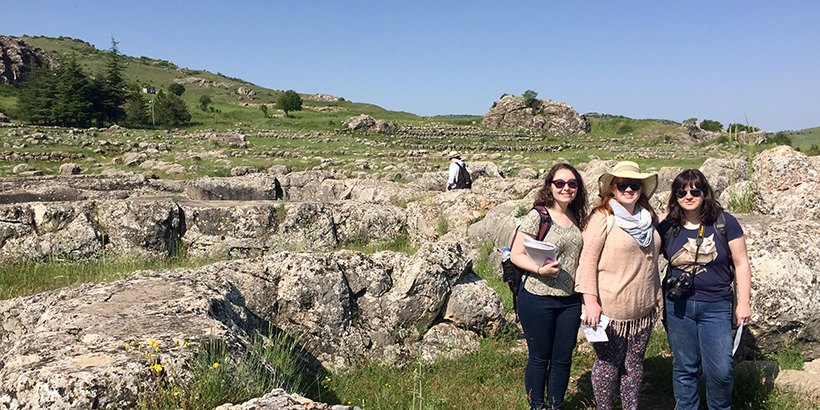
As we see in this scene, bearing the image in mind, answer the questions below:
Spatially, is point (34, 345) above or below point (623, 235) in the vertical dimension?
below

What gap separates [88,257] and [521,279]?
7191 mm

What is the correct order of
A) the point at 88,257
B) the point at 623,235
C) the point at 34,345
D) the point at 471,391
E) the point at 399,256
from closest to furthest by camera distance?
the point at 34,345
the point at 623,235
the point at 471,391
the point at 399,256
the point at 88,257

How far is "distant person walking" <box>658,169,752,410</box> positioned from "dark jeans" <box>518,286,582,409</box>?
782 millimetres

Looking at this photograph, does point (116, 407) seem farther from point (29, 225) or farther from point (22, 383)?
point (29, 225)

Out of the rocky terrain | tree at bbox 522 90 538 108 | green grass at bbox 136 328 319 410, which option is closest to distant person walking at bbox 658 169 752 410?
the rocky terrain

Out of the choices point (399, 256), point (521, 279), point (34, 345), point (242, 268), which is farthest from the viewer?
point (399, 256)

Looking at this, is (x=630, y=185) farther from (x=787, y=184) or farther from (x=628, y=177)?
(x=787, y=184)

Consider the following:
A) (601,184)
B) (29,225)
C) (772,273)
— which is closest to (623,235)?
(601,184)

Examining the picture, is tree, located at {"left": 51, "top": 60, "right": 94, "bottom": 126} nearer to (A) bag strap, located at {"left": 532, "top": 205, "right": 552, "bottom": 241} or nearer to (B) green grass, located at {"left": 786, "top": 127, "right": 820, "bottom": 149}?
(A) bag strap, located at {"left": 532, "top": 205, "right": 552, "bottom": 241}

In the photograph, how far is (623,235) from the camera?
387 cm

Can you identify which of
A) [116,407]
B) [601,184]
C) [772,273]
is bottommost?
[116,407]

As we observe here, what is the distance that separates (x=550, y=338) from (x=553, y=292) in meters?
0.40

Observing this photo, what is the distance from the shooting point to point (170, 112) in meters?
52.5

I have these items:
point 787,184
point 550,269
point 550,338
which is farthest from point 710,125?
point 550,269
